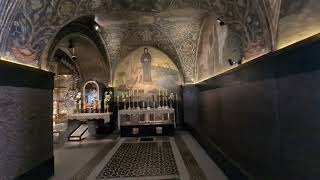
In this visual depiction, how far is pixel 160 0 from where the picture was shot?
233 inches

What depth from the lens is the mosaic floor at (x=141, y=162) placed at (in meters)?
5.55

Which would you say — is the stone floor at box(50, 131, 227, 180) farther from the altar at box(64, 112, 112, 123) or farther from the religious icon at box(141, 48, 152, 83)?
the religious icon at box(141, 48, 152, 83)

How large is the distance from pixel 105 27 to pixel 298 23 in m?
8.58

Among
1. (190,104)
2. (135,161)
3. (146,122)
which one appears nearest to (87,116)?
(146,122)

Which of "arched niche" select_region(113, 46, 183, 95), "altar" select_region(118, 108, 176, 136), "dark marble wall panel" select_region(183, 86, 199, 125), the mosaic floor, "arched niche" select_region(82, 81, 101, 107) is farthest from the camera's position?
"arched niche" select_region(82, 81, 101, 107)

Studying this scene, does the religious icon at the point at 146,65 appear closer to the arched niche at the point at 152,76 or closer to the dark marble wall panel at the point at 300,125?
the arched niche at the point at 152,76

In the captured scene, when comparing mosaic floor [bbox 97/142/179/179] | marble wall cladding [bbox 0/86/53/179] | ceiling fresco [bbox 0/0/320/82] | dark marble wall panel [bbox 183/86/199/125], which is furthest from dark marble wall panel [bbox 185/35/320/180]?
dark marble wall panel [bbox 183/86/199/125]

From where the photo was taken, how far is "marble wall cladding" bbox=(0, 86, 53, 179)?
4.02 m

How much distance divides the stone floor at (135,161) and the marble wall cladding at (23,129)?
0.77 meters

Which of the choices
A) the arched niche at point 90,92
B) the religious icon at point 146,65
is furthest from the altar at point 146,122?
the arched niche at point 90,92

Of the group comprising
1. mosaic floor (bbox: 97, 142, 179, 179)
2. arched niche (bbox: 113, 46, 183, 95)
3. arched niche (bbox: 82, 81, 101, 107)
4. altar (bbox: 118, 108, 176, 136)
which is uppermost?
arched niche (bbox: 113, 46, 183, 95)

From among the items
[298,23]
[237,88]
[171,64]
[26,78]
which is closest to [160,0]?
[237,88]

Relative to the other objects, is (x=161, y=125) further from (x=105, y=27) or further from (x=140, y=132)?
(x=105, y=27)

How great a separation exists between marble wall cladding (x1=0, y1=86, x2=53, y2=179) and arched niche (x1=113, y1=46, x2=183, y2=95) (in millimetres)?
7454
